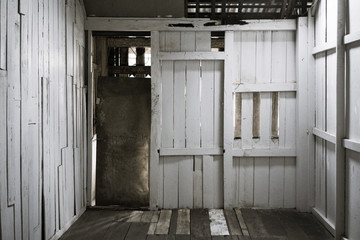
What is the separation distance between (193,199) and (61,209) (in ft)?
5.37

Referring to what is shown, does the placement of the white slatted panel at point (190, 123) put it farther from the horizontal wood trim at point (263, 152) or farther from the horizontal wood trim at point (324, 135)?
the horizontal wood trim at point (324, 135)

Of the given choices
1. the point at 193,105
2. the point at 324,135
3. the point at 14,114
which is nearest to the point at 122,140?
the point at 193,105

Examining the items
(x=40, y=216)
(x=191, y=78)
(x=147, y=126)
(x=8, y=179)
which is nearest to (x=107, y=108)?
(x=147, y=126)

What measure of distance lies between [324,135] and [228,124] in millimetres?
1137

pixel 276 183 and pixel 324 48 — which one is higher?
pixel 324 48

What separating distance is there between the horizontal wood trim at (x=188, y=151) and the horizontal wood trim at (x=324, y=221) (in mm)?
1285

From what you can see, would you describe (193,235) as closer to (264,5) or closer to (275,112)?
(275,112)

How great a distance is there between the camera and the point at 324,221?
4.01 m

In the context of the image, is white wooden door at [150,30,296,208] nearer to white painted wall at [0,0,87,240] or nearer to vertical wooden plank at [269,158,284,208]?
vertical wooden plank at [269,158,284,208]

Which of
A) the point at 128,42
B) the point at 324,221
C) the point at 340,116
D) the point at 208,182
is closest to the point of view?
the point at 340,116

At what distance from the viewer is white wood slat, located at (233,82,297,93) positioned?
4594mm

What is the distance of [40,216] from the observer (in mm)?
3268

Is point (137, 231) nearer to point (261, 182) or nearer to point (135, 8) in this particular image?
point (261, 182)

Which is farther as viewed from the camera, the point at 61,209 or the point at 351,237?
the point at 61,209
